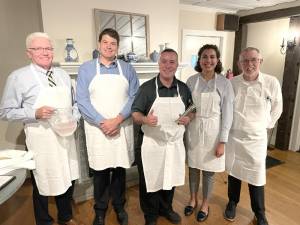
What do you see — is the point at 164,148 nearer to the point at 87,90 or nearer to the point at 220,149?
the point at 220,149

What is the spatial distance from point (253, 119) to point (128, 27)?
163cm

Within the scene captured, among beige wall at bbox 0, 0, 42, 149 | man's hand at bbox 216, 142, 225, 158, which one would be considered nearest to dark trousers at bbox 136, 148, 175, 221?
man's hand at bbox 216, 142, 225, 158

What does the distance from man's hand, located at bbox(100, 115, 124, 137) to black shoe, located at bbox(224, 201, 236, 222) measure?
1.17m

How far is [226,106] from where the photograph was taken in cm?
171

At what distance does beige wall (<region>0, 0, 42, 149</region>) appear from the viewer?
2305 millimetres

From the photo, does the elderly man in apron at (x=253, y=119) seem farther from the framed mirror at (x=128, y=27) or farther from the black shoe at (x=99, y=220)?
the framed mirror at (x=128, y=27)

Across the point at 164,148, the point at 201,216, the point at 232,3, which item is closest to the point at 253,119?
the point at 164,148

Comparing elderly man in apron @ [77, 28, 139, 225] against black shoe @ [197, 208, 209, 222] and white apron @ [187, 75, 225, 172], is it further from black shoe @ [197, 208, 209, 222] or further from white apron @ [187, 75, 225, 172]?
black shoe @ [197, 208, 209, 222]

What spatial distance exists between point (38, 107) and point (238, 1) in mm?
2954

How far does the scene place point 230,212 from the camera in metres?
1.99

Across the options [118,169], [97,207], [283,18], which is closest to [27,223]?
[97,207]

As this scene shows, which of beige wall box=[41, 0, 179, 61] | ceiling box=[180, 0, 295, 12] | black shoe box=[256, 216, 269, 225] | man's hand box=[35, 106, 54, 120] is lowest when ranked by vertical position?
black shoe box=[256, 216, 269, 225]

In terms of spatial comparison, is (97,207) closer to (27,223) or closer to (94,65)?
(27,223)

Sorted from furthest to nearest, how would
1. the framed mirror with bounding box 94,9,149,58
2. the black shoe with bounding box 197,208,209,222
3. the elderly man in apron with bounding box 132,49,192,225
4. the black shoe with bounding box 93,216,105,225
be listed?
the framed mirror with bounding box 94,9,149,58 < the black shoe with bounding box 197,208,209,222 < the black shoe with bounding box 93,216,105,225 < the elderly man in apron with bounding box 132,49,192,225
